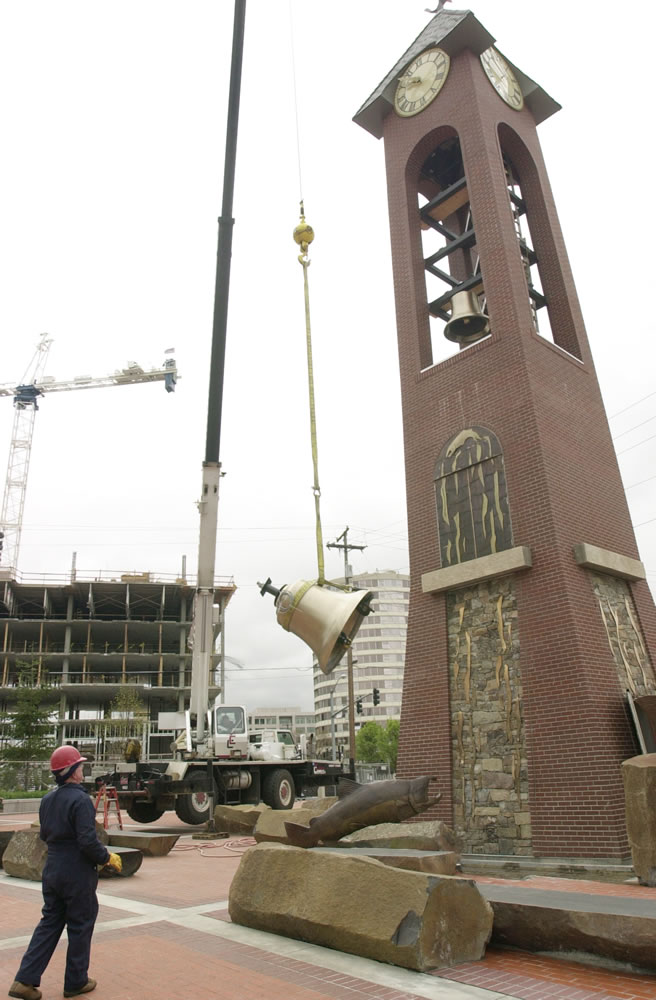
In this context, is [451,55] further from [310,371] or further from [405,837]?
[405,837]

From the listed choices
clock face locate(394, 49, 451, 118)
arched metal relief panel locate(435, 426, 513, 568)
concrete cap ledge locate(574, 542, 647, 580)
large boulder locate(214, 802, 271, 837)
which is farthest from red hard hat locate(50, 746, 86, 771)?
clock face locate(394, 49, 451, 118)

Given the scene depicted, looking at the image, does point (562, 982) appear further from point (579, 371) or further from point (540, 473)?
point (579, 371)

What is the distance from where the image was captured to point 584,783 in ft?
32.8

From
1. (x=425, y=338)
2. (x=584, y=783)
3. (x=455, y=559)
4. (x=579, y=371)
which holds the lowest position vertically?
(x=584, y=783)

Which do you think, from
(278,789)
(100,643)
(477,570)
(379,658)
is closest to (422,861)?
(477,570)

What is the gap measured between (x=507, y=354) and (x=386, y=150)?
7.03 meters

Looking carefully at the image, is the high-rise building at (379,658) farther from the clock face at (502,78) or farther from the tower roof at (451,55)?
the clock face at (502,78)

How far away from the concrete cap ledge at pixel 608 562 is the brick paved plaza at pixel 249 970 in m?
6.52

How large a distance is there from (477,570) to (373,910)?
7453 millimetres

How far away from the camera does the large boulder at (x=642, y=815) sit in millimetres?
8047

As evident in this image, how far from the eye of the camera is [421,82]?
53.3ft

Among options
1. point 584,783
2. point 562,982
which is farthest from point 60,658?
point 562,982

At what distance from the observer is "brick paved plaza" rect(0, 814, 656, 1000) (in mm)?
4305

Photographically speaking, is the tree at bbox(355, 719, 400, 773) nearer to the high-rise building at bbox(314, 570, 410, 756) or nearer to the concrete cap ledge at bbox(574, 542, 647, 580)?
the high-rise building at bbox(314, 570, 410, 756)
